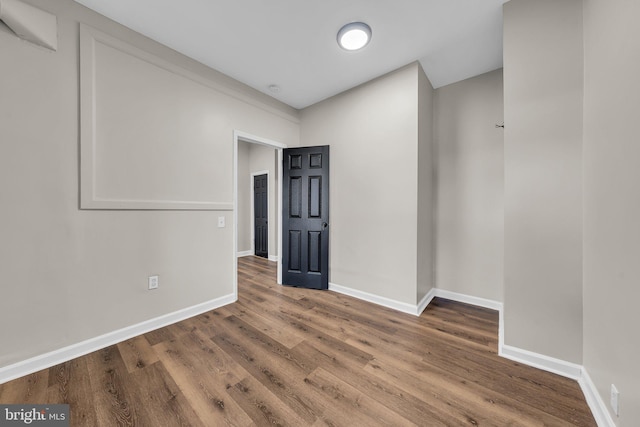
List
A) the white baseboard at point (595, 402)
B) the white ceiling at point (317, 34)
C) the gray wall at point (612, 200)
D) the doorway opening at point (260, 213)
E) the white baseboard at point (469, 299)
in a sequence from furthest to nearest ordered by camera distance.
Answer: the doorway opening at point (260, 213), the white baseboard at point (469, 299), the white ceiling at point (317, 34), the white baseboard at point (595, 402), the gray wall at point (612, 200)

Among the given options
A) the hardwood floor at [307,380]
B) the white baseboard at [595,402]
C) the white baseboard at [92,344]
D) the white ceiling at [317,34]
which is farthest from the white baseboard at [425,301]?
the white ceiling at [317,34]

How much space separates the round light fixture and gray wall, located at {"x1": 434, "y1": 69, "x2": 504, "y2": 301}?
150 centimetres

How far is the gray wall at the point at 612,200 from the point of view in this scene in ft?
3.28

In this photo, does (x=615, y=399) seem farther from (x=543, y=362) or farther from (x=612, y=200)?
(x=612, y=200)

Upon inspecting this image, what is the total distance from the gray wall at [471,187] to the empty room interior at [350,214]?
0.03 meters

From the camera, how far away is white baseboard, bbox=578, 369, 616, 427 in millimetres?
1170

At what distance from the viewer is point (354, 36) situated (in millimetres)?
2078

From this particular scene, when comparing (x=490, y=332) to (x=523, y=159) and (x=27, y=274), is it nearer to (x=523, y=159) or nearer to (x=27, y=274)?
(x=523, y=159)

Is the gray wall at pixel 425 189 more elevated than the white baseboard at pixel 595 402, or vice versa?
the gray wall at pixel 425 189

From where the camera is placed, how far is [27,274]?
1614mm

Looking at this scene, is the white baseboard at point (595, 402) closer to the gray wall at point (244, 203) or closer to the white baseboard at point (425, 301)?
the white baseboard at point (425, 301)

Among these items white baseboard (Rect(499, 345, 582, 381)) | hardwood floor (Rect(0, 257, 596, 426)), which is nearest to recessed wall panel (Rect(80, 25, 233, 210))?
hardwood floor (Rect(0, 257, 596, 426))

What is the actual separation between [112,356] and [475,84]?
457cm

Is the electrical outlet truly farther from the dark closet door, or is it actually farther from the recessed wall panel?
the dark closet door
